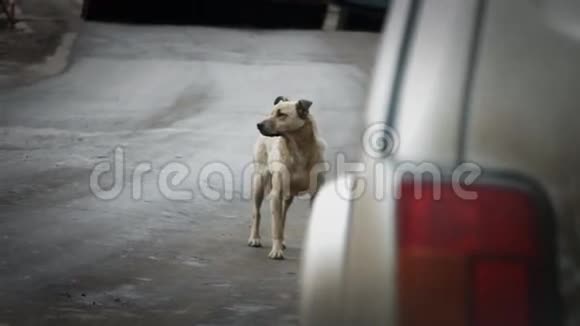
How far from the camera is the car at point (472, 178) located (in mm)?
2242

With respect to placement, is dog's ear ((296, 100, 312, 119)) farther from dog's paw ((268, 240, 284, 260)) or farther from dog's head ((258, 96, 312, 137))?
dog's paw ((268, 240, 284, 260))

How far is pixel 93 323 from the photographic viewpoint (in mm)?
7270

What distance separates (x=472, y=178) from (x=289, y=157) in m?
6.67

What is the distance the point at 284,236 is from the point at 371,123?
7.30 metres

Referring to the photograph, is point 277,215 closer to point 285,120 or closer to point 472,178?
point 285,120

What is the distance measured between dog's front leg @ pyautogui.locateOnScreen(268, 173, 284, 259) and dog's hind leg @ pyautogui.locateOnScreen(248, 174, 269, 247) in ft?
1.10

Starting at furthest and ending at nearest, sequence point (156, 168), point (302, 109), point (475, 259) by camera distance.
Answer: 1. point (156, 168)
2. point (302, 109)
3. point (475, 259)

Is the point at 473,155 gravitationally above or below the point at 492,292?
above

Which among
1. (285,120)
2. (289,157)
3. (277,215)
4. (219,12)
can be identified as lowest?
(277,215)

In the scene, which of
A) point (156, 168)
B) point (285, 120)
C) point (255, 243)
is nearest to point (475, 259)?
point (285, 120)

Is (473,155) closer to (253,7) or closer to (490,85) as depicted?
(490,85)

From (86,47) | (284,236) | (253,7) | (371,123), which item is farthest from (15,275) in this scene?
(253,7)

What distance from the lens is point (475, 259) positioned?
7.36 feet

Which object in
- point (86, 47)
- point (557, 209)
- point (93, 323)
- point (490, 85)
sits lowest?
point (93, 323)
